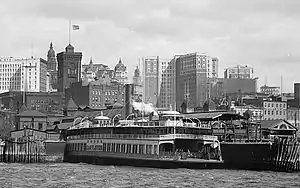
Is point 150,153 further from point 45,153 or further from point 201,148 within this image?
point 45,153

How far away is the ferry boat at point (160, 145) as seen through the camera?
324 feet

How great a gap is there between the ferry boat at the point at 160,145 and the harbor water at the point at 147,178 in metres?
4.45

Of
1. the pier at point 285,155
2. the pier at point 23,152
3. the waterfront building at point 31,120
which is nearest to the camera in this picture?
the pier at point 285,155

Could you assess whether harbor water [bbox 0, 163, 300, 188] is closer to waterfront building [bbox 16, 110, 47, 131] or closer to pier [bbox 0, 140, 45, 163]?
pier [bbox 0, 140, 45, 163]

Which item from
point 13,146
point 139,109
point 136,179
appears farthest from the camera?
point 139,109

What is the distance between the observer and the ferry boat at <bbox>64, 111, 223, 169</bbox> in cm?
9888

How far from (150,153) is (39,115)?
89.4 meters

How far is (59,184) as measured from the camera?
242 ft

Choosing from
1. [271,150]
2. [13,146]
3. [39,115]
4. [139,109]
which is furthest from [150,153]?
[39,115]

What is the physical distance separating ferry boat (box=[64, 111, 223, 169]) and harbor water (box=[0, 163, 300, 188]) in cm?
445

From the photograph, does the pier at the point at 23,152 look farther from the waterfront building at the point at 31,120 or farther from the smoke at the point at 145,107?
the waterfront building at the point at 31,120

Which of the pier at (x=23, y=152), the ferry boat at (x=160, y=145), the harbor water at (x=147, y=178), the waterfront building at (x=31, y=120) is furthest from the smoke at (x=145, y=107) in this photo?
the harbor water at (x=147, y=178)

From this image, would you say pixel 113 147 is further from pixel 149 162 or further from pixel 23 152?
pixel 23 152

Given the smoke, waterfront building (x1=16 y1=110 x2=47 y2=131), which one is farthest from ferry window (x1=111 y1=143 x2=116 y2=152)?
waterfront building (x1=16 y1=110 x2=47 y2=131)
